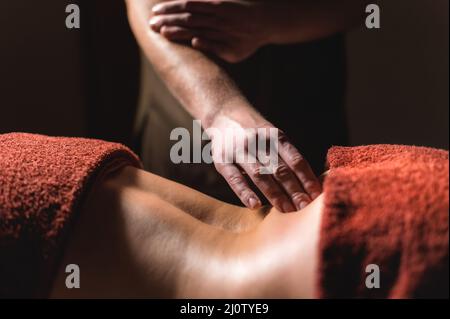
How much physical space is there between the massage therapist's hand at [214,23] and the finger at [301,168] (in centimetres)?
34

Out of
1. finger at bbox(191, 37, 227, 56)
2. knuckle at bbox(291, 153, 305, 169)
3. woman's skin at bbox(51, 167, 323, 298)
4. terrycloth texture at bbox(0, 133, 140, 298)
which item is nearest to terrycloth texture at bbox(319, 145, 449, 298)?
woman's skin at bbox(51, 167, 323, 298)

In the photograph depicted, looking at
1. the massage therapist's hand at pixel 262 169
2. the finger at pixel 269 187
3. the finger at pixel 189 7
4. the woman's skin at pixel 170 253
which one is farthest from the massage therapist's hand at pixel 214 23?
the woman's skin at pixel 170 253

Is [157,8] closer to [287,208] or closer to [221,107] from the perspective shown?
[221,107]

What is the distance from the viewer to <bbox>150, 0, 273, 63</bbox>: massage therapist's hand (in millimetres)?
921

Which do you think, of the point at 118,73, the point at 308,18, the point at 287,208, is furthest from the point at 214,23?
the point at 287,208

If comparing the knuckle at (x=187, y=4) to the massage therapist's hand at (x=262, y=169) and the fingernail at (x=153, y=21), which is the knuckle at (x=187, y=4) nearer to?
the fingernail at (x=153, y=21)

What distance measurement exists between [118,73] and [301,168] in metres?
0.72

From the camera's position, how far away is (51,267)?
50 cm

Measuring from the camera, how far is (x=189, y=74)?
0.87m

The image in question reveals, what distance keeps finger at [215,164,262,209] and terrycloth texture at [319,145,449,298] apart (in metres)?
0.20

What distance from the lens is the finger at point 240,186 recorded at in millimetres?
663

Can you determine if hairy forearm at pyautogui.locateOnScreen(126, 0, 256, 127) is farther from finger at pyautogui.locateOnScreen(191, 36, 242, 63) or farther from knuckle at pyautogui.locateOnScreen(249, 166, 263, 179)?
knuckle at pyautogui.locateOnScreen(249, 166, 263, 179)

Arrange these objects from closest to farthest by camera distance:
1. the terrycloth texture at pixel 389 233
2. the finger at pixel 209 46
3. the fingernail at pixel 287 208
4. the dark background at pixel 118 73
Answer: the terrycloth texture at pixel 389 233
the fingernail at pixel 287 208
the finger at pixel 209 46
the dark background at pixel 118 73
